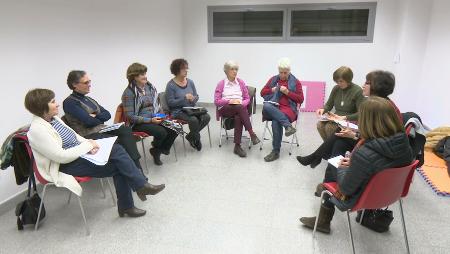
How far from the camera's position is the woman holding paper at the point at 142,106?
3.51m

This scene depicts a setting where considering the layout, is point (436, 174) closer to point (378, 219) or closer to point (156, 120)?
point (378, 219)

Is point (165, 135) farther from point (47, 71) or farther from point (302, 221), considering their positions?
point (302, 221)

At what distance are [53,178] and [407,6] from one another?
550 centimetres

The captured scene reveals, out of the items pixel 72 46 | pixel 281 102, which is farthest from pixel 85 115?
pixel 281 102

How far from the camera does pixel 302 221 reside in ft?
8.54

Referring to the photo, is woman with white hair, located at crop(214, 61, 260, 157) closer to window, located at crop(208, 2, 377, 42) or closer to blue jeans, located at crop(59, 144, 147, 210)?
blue jeans, located at crop(59, 144, 147, 210)

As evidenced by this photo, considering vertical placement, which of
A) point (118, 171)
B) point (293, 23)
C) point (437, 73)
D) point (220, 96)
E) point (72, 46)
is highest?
point (293, 23)

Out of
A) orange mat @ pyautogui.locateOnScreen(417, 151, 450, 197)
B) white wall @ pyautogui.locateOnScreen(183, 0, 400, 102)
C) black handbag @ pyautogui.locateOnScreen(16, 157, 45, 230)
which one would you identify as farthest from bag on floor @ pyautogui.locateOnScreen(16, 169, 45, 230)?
white wall @ pyautogui.locateOnScreen(183, 0, 400, 102)

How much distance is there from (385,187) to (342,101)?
1825 mm

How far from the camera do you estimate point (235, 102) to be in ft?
13.7

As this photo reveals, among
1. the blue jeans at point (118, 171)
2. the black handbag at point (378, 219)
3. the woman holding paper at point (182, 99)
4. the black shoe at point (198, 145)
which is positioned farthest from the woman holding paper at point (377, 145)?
the black shoe at point (198, 145)

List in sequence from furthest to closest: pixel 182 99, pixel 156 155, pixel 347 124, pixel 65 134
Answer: pixel 182 99, pixel 156 155, pixel 347 124, pixel 65 134

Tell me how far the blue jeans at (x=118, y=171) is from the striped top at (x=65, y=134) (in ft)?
0.57

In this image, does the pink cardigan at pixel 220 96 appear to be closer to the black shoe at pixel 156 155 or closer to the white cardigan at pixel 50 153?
the black shoe at pixel 156 155
